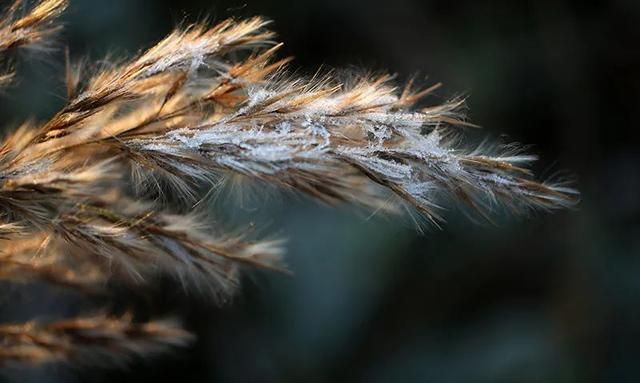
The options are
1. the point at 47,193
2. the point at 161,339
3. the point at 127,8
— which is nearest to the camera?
the point at 47,193

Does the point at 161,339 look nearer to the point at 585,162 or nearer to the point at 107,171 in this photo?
Result: the point at 107,171

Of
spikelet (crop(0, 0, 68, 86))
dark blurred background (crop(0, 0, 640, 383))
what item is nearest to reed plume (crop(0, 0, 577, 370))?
spikelet (crop(0, 0, 68, 86))

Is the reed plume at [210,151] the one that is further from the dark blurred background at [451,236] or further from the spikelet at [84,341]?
the dark blurred background at [451,236]

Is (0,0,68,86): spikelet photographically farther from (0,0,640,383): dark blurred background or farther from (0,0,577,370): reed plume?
(0,0,640,383): dark blurred background

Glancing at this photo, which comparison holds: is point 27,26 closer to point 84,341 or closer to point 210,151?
A: point 210,151

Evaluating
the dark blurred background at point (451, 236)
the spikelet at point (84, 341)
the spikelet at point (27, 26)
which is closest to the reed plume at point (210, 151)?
the spikelet at point (27, 26)

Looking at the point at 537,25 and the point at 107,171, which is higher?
the point at 537,25

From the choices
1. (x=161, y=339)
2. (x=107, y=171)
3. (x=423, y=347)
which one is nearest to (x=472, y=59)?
(x=423, y=347)

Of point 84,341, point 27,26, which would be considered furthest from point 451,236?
point 27,26

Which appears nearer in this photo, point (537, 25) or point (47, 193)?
point (47, 193)
